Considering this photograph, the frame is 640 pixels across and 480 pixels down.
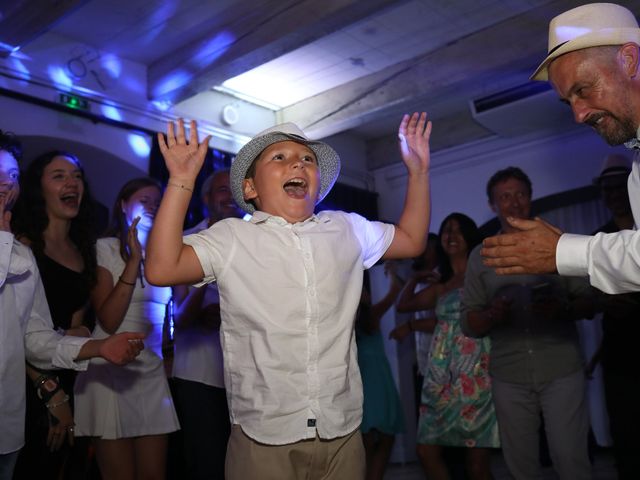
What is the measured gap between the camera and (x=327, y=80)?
6.16 metres

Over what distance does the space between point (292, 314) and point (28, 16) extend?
11.1ft

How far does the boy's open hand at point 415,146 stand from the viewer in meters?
2.13

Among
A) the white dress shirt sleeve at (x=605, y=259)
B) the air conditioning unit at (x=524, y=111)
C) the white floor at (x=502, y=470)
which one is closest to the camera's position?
the white dress shirt sleeve at (x=605, y=259)

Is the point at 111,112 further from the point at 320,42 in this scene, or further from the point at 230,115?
the point at 320,42

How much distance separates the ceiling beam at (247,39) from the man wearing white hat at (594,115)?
2.17 m

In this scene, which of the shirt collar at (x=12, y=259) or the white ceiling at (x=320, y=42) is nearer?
the shirt collar at (x=12, y=259)

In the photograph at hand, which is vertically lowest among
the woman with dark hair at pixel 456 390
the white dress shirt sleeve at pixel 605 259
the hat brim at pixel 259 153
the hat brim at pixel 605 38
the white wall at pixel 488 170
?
the woman with dark hair at pixel 456 390

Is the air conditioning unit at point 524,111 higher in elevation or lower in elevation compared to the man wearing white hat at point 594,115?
higher

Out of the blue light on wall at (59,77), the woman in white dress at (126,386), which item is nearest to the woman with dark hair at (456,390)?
the woman in white dress at (126,386)

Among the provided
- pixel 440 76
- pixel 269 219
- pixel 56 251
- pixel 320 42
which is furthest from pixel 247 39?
pixel 269 219

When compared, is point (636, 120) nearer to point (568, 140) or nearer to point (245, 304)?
point (245, 304)

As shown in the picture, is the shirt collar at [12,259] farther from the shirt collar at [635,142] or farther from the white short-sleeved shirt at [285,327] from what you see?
the shirt collar at [635,142]

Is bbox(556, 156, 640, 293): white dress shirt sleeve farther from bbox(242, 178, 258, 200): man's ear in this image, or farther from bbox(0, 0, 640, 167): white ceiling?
bbox(0, 0, 640, 167): white ceiling

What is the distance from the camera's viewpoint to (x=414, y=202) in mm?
2088
